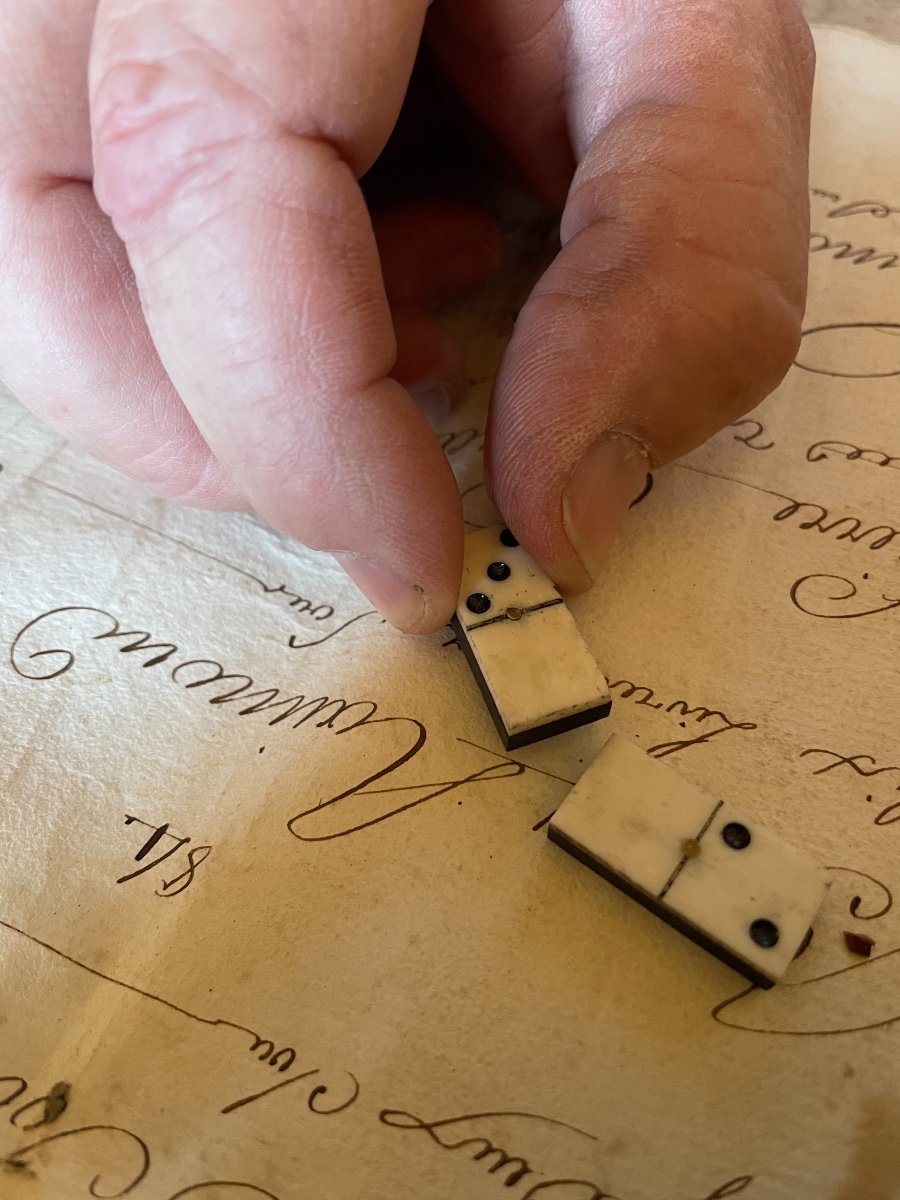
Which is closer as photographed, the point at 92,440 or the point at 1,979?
the point at 1,979

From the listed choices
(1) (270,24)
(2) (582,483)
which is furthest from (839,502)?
(1) (270,24)

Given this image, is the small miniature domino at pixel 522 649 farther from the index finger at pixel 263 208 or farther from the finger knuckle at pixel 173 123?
the finger knuckle at pixel 173 123

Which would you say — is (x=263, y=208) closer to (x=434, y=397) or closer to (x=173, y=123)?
(x=173, y=123)

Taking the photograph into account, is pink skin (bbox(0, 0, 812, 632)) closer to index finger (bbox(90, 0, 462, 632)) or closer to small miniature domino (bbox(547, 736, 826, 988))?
index finger (bbox(90, 0, 462, 632))

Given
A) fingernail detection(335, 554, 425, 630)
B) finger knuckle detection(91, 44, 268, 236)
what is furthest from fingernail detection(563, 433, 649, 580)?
finger knuckle detection(91, 44, 268, 236)

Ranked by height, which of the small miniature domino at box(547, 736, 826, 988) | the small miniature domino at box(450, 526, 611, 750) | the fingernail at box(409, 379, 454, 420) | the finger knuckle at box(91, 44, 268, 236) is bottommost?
the small miniature domino at box(547, 736, 826, 988)

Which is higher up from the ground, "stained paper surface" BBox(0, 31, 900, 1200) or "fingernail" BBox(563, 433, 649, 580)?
"fingernail" BBox(563, 433, 649, 580)

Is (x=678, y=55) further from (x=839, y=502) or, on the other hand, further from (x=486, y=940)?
(x=486, y=940)
